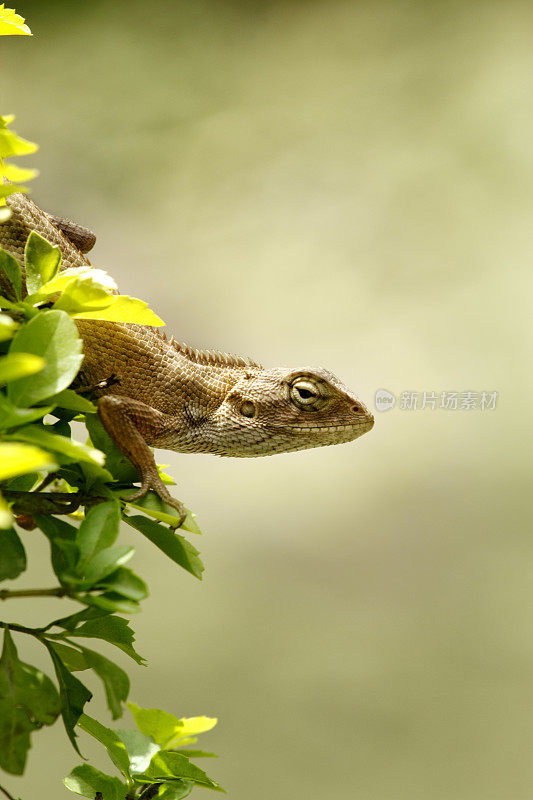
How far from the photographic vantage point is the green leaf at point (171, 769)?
518 mm

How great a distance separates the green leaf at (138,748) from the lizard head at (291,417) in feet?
1.03

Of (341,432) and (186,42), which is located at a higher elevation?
(186,42)

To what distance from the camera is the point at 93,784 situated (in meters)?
0.51

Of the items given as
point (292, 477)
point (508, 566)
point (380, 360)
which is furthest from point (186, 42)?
point (508, 566)

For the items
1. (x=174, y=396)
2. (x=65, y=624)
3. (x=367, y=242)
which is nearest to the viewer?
(x=65, y=624)

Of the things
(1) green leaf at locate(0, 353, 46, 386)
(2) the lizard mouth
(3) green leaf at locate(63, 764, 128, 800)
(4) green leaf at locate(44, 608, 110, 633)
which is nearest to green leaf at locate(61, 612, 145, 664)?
(4) green leaf at locate(44, 608, 110, 633)

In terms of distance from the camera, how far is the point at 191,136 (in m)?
2.50

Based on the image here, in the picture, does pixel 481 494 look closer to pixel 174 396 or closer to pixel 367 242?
pixel 367 242

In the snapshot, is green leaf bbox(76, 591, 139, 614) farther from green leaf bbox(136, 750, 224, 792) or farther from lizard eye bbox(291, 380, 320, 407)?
lizard eye bbox(291, 380, 320, 407)

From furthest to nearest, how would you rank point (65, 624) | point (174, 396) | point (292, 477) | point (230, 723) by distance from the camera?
1. point (292, 477)
2. point (230, 723)
3. point (174, 396)
4. point (65, 624)

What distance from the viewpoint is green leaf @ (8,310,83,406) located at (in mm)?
338

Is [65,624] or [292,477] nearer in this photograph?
[65,624]

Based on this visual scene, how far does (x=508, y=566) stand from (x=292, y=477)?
Answer: 2.32ft

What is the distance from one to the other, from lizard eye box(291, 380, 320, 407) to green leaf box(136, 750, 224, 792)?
1.19 feet
